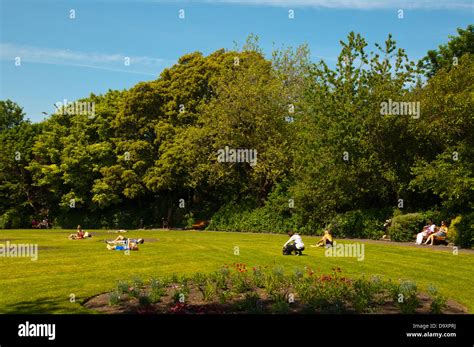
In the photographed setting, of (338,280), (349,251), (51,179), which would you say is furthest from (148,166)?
(338,280)

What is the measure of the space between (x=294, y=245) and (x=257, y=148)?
21.7 meters

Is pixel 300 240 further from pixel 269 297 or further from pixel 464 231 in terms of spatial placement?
pixel 269 297

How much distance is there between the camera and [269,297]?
494 inches

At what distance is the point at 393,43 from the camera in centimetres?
3303

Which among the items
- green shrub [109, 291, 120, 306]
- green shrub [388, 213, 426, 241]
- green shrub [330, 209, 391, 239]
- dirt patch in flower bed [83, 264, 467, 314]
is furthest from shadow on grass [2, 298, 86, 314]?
green shrub [330, 209, 391, 239]

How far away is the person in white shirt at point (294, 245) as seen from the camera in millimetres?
21922

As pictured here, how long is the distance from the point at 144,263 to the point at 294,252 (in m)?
7.12

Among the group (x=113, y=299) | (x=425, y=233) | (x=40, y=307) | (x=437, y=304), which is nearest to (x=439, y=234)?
(x=425, y=233)

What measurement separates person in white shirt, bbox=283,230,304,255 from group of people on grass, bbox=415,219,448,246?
882 cm

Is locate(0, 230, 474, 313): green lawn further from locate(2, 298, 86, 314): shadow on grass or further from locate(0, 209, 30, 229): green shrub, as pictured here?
locate(0, 209, 30, 229): green shrub

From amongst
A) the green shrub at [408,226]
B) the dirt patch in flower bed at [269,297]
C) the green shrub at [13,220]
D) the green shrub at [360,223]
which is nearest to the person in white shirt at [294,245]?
the dirt patch in flower bed at [269,297]

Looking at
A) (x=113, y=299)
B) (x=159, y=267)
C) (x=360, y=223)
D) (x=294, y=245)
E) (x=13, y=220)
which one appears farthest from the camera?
(x=13, y=220)

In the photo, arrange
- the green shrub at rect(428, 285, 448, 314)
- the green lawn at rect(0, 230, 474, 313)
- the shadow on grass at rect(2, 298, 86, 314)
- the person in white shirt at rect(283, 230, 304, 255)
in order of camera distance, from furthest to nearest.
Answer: the person in white shirt at rect(283, 230, 304, 255)
the green lawn at rect(0, 230, 474, 313)
the green shrub at rect(428, 285, 448, 314)
the shadow on grass at rect(2, 298, 86, 314)

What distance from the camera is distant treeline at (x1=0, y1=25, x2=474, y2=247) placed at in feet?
101
